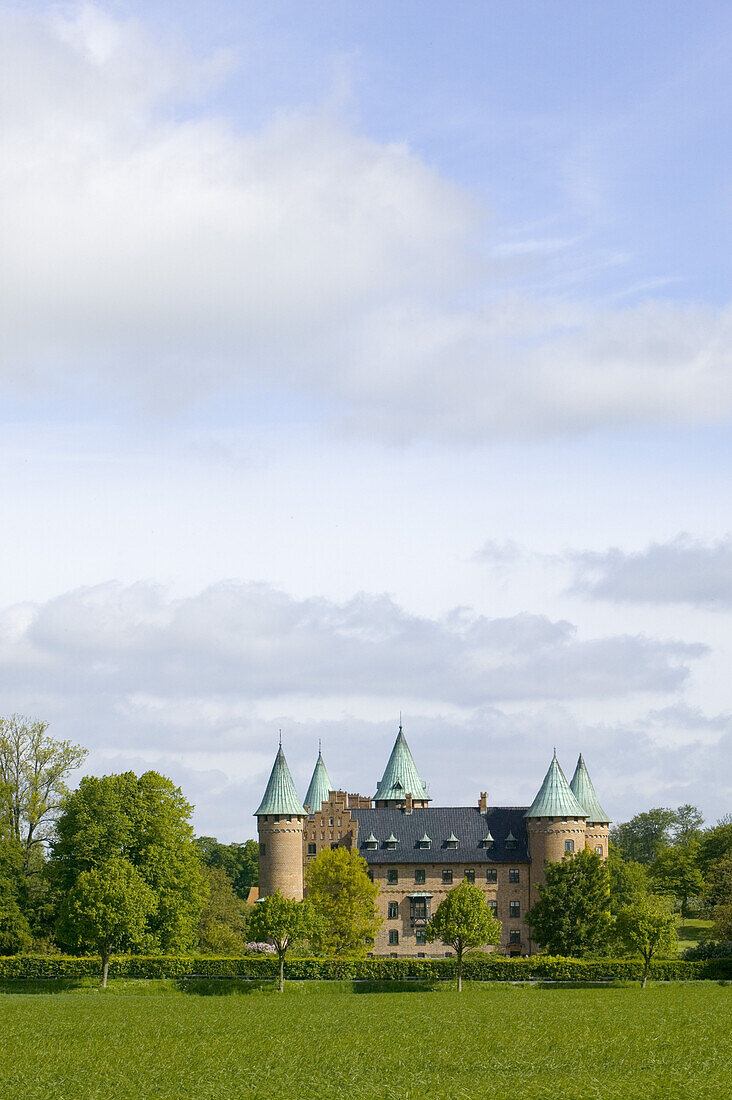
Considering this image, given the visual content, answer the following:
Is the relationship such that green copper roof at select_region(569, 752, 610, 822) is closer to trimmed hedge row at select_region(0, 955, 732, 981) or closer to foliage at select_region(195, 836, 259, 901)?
trimmed hedge row at select_region(0, 955, 732, 981)

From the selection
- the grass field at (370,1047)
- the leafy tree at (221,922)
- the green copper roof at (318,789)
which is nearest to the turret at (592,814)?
the green copper roof at (318,789)

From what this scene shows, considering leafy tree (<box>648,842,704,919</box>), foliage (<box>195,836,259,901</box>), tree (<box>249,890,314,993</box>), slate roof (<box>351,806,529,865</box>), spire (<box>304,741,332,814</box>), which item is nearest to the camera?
tree (<box>249,890,314,993</box>)

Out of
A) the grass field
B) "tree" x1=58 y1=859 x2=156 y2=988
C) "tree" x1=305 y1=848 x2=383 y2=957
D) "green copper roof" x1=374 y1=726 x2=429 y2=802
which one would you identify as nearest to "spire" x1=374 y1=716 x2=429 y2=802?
"green copper roof" x1=374 y1=726 x2=429 y2=802

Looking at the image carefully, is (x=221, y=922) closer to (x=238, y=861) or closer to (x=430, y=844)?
(x=430, y=844)

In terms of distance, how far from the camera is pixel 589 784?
117 m

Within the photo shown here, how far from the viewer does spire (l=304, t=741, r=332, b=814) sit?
12170cm

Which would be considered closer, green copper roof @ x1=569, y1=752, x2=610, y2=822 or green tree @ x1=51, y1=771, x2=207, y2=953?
green tree @ x1=51, y1=771, x2=207, y2=953

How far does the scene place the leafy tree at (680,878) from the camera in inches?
5423

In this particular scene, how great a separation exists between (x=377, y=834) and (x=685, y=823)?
6555cm

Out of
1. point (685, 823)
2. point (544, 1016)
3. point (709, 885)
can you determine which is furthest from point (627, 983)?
point (685, 823)

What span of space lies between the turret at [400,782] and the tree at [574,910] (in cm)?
2933

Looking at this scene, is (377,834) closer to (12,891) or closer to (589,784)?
(589,784)

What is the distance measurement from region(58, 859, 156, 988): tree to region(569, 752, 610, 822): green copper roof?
51295 millimetres

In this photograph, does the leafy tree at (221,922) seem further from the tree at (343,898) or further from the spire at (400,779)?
the spire at (400,779)
